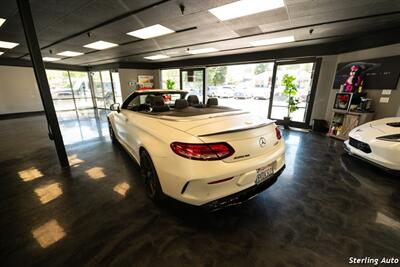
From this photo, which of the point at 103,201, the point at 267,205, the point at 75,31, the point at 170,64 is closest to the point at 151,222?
the point at 103,201

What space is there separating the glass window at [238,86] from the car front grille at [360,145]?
184 inches

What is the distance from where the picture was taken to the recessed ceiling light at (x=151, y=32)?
3539mm

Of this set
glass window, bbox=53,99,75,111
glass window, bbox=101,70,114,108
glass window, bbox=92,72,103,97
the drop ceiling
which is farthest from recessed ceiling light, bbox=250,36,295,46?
glass window, bbox=53,99,75,111

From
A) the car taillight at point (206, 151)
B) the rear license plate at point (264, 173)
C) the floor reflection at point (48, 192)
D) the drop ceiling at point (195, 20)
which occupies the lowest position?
the floor reflection at point (48, 192)

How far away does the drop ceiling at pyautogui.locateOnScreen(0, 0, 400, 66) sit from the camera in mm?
2527

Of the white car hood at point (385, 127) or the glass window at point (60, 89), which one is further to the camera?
the glass window at point (60, 89)

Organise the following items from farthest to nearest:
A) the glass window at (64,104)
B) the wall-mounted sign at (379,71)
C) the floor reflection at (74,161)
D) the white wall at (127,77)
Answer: the glass window at (64,104), the white wall at (127,77), the wall-mounted sign at (379,71), the floor reflection at (74,161)

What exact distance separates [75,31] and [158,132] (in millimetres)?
4096

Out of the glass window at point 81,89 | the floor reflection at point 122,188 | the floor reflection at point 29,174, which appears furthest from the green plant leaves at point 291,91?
the glass window at point 81,89

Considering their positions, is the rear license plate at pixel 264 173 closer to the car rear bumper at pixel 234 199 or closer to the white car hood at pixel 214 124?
the car rear bumper at pixel 234 199

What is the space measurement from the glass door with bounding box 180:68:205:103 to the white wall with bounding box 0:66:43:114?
7.59 meters

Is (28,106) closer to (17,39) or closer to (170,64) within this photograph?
(17,39)

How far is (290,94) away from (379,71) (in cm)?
200

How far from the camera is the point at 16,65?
772cm
